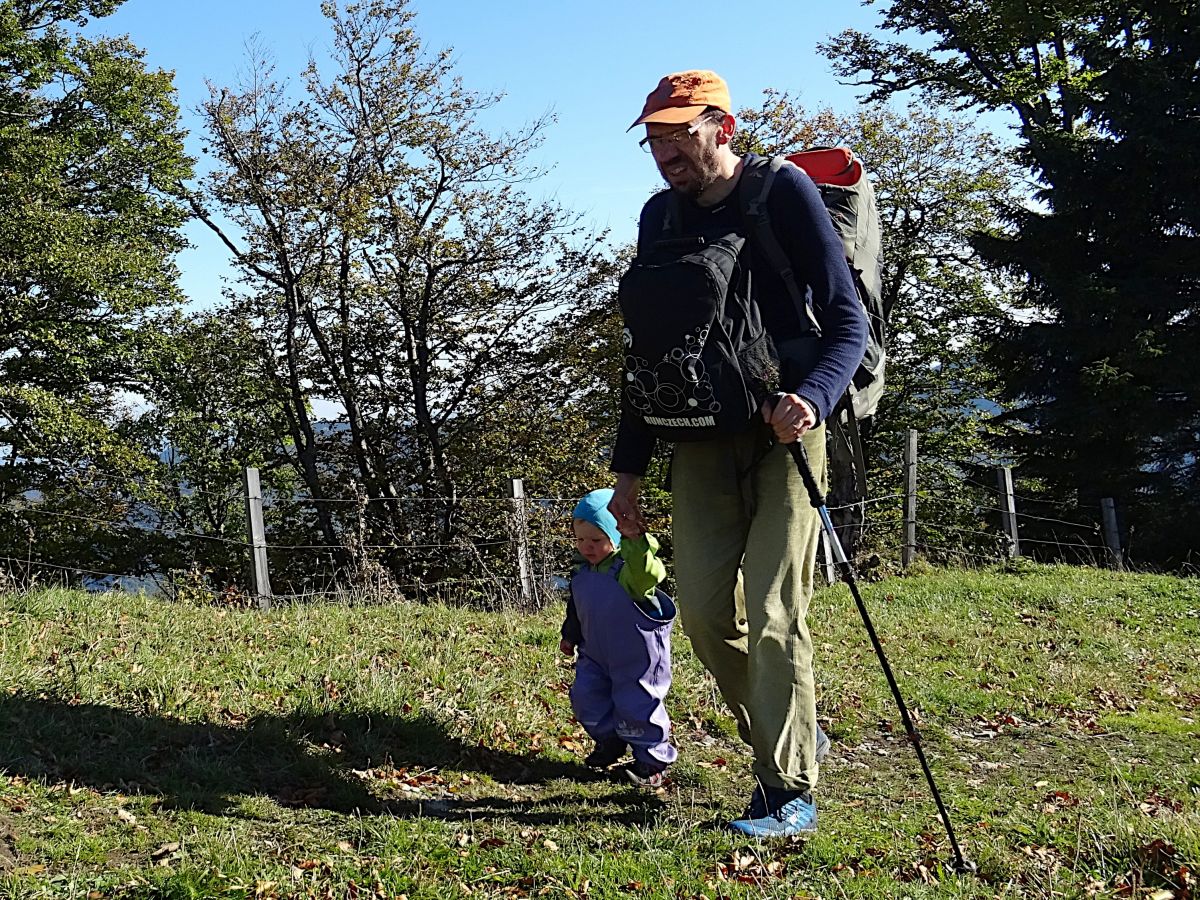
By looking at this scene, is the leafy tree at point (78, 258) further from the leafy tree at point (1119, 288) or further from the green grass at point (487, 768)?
the leafy tree at point (1119, 288)

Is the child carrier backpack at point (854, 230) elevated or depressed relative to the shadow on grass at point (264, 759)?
elevated

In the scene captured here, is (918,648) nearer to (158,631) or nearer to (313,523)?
(158,631)

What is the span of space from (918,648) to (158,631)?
515 centimetres

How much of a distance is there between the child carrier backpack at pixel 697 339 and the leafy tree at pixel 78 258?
15829 millimetres

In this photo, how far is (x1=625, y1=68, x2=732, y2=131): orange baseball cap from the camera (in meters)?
3.55

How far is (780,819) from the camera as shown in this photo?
143 inches

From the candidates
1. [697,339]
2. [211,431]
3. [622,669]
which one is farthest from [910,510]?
[211,431]

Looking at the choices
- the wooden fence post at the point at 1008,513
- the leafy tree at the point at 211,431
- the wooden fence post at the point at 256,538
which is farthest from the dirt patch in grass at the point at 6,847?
the leafy tree at the point at 211,431

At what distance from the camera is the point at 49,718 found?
4.45 meters

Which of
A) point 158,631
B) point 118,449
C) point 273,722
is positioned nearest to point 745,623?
point 273,722

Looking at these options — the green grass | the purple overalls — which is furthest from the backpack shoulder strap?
the green grass

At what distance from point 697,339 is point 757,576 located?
0.84 meters

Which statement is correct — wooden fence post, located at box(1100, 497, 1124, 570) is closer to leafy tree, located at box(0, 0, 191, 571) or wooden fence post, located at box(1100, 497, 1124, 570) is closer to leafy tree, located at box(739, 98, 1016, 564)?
leafy tree, located at box(739, 98, 1016, 564)

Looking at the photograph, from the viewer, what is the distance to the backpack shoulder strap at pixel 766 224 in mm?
3627
